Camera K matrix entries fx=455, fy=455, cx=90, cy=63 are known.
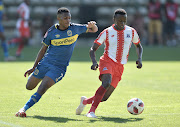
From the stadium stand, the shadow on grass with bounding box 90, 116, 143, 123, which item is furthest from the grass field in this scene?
the stadium stand

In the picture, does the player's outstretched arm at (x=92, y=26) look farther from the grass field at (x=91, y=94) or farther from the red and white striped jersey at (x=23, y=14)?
the red and white striped jersey at (x=23, y=14)

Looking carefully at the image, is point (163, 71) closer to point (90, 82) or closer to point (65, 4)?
point (90, 82)

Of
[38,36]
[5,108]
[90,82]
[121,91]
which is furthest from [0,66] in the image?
[38,36]

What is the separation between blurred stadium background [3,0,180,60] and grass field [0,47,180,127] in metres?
13.5

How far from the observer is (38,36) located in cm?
3138

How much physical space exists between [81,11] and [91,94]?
20.0 metres

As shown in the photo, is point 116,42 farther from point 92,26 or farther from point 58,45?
point 58,45

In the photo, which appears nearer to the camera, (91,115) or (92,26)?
(91,115)

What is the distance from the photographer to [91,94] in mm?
10164

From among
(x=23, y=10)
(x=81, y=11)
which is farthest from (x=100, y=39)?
(x=81, y=11)

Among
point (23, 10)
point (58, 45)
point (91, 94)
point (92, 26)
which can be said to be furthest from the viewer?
point (23, 10)

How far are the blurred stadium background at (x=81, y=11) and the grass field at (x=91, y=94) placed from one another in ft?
44.3

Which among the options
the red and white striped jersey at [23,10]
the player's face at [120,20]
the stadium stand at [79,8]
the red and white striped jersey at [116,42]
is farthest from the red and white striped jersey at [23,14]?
the player's face at [120,20]

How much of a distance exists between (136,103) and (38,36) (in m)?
24.4
